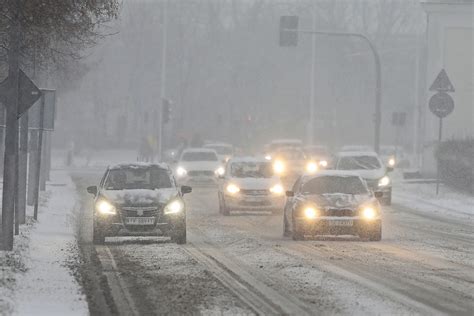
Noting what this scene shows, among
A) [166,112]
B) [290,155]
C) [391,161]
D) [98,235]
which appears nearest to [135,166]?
[98,235]

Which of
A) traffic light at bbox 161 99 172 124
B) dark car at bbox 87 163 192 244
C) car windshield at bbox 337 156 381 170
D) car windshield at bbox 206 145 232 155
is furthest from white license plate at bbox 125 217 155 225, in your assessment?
traffic light at bbox 161 99 172 124

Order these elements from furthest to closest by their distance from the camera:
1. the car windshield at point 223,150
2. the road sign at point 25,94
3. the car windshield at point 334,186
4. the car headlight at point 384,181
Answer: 1. the car windshield at point 223,150
2. the car headlight at point 384,181
3. the car windshield at point 334,186
4. the road sign at point 25,94

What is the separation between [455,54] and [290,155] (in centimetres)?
842

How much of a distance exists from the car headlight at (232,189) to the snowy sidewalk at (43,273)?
574 centimetres

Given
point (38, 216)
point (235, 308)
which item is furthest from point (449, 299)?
point (38, 216)

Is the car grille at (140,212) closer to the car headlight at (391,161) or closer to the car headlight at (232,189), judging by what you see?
the car headlight at (232,189)

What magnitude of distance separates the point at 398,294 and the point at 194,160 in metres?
37.5

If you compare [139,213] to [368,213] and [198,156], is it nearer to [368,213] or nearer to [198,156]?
[368,213]

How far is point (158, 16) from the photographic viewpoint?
104 m

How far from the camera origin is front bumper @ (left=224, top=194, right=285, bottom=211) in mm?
34875

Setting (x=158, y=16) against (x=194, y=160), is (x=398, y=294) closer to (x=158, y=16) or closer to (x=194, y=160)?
(x=194, y=160)

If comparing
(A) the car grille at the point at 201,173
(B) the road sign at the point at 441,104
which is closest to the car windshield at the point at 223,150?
(A) the car grille at the point at 201,173

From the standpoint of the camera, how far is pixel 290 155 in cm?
5934

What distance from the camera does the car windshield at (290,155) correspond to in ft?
194
